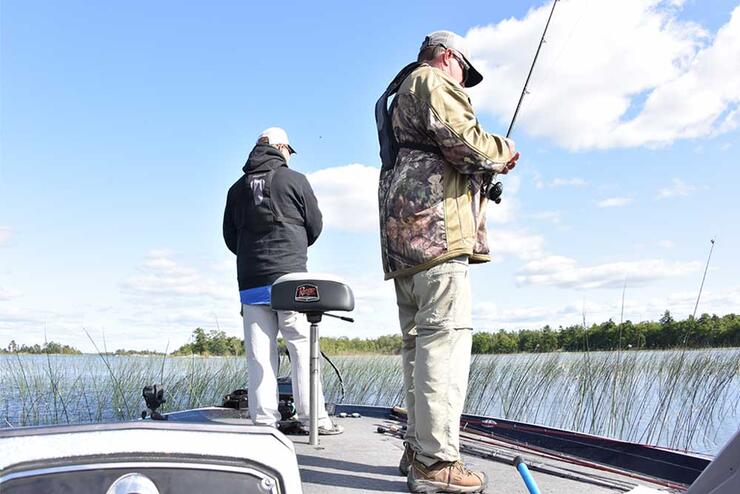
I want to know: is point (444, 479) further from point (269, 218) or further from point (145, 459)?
point (269, 218)

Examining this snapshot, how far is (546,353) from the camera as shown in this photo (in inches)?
305

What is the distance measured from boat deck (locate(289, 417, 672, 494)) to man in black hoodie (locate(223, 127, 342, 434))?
1.10 ft

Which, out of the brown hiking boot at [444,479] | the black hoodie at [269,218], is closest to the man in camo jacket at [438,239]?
the brown hiking boot at [444,479]

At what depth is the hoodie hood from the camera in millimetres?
3260

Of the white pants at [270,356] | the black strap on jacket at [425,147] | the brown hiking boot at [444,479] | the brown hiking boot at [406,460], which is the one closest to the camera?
the brown hiking boot at [444,479]

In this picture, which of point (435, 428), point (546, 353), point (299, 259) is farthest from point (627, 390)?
point (435, 428)

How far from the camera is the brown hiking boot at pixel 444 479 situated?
210cm

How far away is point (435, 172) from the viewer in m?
2.23

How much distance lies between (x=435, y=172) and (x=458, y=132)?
0.54ft

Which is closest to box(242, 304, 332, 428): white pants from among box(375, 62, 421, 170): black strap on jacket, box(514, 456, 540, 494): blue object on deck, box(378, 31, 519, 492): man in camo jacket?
box(378, 31, 519, 492): man in camo jacket

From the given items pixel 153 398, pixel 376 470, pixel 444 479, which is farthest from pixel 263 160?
pixel 444 479

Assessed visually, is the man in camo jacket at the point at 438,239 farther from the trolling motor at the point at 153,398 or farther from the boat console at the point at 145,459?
the trolling motor at the point at 153,398

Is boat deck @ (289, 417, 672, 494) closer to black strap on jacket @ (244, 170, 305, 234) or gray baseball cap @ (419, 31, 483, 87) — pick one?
black strap on jacket @ (244, 170, 305, 234)

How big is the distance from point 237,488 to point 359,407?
3692mm
